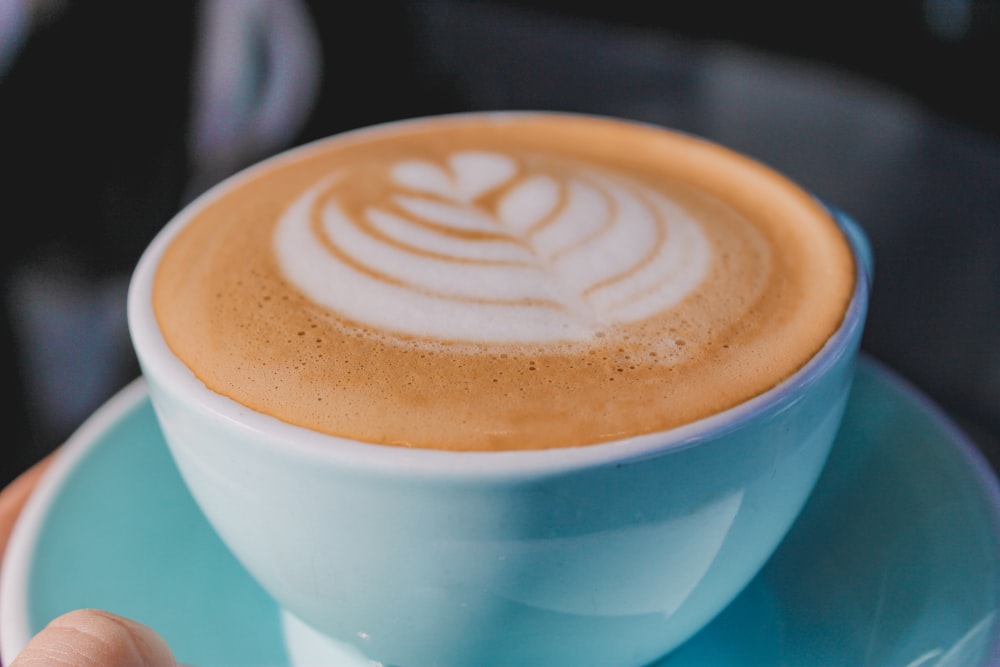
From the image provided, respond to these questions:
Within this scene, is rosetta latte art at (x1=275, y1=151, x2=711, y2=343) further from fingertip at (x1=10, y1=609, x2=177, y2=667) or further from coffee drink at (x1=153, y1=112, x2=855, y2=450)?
fingertip at (x1=10, y1=609, x2=177, y2=667)

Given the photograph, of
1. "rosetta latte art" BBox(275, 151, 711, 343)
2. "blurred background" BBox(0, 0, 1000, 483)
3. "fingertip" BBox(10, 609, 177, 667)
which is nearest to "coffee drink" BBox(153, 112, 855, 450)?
"rosetta latte art" BBox(275, 151, 711, 343)

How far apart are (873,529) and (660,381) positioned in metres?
0.30

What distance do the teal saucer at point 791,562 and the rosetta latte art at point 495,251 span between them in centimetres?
24

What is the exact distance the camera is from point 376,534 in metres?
0.43

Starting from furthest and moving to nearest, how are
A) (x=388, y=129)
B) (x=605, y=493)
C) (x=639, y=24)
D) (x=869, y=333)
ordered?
(x=639, y=24)
(x=869, y=333)
(x=388, y=129)
(x=605, y=493)

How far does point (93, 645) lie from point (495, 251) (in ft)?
1.09

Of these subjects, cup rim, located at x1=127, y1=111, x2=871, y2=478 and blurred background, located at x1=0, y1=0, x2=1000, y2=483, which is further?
blurred background, located at x1=0, y1=0, x2=1000, y2=483

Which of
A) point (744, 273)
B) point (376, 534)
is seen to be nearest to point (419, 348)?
point (376, 534)

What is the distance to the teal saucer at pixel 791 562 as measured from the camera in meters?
0.56

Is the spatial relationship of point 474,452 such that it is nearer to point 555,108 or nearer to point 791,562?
point 791,562

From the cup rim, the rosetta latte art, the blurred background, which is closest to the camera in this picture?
the cup rim

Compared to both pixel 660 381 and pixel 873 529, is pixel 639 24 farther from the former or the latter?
pixel 660 381

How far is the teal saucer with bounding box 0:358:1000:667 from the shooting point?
560 millimetres

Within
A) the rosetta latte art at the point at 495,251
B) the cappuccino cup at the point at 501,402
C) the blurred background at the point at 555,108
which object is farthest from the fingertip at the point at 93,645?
the blurred background at the point at 555,108
